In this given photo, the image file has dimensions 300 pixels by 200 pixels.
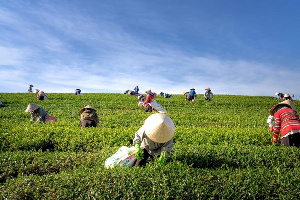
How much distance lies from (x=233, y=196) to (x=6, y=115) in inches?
686

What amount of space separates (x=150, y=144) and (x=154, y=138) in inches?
24.8

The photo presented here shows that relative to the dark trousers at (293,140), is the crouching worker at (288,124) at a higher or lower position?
higher

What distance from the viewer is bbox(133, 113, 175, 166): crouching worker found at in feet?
15.9

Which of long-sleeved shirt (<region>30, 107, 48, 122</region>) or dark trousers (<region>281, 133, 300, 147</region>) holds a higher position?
long-sleeved shirt (<region>30, 107, 48, 122</region>)

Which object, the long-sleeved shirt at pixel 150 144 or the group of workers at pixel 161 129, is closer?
the group of workers at pixel 161 129

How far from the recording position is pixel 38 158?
23.2 ft

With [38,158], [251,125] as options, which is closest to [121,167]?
[38,158]

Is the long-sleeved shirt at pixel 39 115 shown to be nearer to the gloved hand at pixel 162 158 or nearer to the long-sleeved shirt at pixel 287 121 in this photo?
the gloved hand at pixel 162 158

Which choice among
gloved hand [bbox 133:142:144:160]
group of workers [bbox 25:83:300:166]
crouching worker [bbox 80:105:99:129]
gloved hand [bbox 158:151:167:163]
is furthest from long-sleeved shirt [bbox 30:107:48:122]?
gloved hand [bbox 158:151:167:163]

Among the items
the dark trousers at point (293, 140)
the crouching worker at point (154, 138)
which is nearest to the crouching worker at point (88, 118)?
the crouching worker at point (154, 138)

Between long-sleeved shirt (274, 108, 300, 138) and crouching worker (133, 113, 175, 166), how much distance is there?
448 centimetres

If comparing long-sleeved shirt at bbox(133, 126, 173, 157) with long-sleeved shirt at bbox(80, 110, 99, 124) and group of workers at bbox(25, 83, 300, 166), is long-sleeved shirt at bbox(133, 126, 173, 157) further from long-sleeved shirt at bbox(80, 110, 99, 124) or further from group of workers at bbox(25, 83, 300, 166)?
long-sleeved shirt at bbox(80, 110, 99, 124)

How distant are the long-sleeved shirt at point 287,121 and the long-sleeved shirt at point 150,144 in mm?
4470

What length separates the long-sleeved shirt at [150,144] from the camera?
5492 mm
